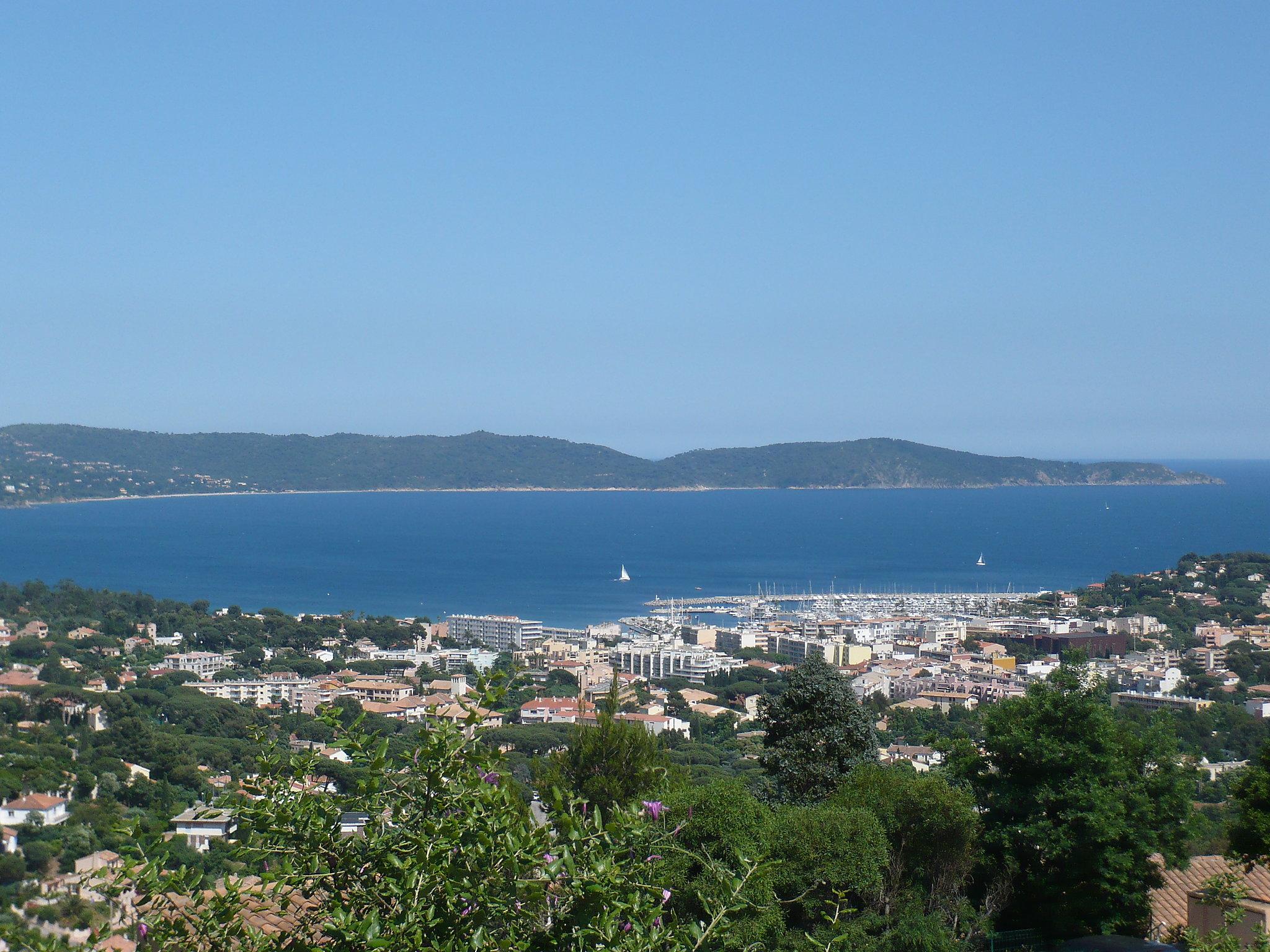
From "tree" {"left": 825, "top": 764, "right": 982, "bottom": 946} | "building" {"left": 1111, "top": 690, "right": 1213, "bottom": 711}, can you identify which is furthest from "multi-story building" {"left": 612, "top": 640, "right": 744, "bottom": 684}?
"tree" {"left": 825, "top": 764, "right": 982, "bottom": 946}

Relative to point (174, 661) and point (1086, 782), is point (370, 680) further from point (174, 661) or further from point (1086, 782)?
point (1086, 782)

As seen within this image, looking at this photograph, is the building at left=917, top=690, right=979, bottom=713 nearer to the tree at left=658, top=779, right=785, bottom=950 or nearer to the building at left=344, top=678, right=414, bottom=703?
the building at left=344, top=678, right=414, bottom=703

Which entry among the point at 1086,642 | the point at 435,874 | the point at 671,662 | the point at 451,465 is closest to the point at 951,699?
the point at 671,662

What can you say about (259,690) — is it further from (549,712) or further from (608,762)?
(608,762)

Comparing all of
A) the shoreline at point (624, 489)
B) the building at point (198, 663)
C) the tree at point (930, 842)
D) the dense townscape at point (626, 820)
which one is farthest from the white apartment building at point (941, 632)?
the shoreline at point (624, 489)

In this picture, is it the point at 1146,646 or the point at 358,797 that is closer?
the point at 358,797

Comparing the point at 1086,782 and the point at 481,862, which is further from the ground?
the point at 481,862

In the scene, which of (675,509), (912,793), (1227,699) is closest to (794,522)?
(675,509)
